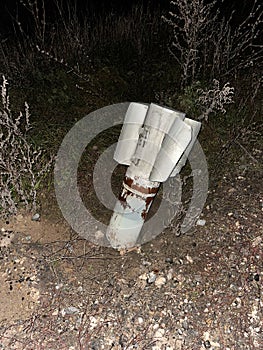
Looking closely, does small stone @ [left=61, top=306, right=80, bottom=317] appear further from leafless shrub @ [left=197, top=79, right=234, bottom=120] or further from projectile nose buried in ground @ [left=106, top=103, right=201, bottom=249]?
leafless shrub @ [left=197, top=79, right=234, bottom=120]

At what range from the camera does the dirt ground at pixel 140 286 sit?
2010 millimetres

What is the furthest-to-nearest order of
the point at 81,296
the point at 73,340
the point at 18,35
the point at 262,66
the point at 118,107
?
the point at 18,35
the point at 262,66
the point at 118,107
the point at 81,296
the point at 73,340

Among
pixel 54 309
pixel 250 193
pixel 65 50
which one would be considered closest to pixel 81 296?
pixel 54 309

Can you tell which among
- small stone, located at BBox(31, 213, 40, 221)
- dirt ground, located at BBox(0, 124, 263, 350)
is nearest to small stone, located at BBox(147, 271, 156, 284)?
dirt ground, located at BBox(0, 124, 263, 350)

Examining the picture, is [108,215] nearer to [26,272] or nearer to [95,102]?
[26,272]

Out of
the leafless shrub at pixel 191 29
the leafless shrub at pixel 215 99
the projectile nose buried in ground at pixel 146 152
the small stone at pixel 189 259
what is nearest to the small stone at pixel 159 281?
the small stone at pixel 189 259

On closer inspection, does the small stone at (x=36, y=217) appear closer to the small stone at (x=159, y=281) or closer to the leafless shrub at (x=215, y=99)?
the small stone at (x=159, y=281)

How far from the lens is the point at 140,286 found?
2.17 metres

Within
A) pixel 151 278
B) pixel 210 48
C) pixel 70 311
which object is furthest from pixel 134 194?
pixel 210 48

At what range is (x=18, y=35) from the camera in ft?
11.8

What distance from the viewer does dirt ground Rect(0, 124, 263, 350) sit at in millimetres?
2010

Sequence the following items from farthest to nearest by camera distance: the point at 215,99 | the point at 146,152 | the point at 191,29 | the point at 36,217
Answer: the point at 191,29 < the point at 215,99 < the point at 36,217 < the point at 146,152

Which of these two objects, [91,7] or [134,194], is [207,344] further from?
[91,7]

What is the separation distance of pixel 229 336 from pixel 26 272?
103cm
